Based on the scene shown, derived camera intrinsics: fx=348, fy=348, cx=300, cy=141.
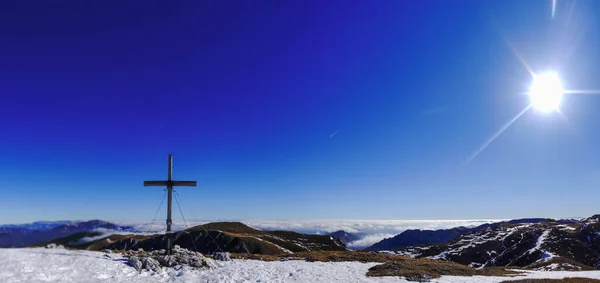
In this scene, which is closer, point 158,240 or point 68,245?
point 68,245

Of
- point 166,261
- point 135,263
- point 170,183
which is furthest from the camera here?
point 170,183

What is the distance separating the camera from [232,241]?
114 metres

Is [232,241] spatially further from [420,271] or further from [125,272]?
[125,272]

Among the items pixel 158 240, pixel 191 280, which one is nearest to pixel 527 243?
pixel 158 240

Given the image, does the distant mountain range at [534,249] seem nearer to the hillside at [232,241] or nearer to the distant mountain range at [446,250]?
the distant mountain range at [446,250]

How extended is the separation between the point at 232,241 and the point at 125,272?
97492 mm

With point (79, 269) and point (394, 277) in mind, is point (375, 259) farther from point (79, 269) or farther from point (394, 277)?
point (79, 269)

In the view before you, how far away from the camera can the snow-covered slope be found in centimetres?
1856

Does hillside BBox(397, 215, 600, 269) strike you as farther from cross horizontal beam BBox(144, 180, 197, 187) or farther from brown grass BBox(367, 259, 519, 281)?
cross horizontal beam BBox(144, 180, 197, 187)

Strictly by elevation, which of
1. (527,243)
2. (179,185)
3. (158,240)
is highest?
(179,185)

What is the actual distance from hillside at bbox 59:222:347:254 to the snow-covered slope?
6584cm

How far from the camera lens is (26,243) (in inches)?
1013

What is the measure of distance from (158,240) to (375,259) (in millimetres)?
115950

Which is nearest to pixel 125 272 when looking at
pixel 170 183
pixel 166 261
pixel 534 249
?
pixel 166 261
